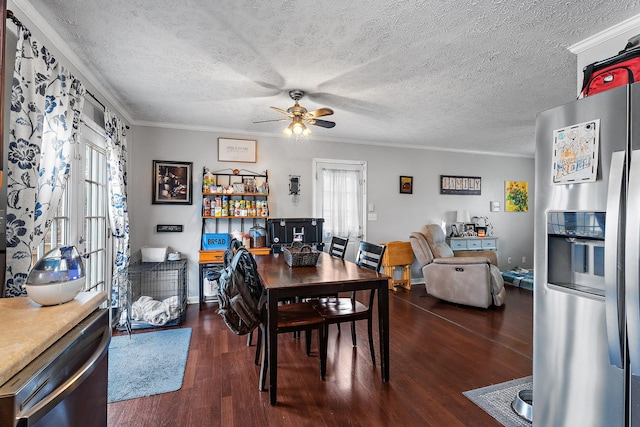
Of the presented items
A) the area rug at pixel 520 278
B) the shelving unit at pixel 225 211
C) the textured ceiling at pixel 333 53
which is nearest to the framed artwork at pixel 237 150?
the shelving unit at pixel 225 211

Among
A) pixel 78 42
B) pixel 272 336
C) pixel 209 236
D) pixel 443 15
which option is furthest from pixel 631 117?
pixel 209 236

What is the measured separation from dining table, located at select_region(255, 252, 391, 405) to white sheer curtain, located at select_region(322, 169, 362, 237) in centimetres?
239

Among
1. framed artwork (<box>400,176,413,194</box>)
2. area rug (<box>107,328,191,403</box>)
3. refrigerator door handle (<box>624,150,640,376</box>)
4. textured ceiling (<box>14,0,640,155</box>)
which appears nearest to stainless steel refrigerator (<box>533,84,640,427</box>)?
refrigerator door handle (<box>624,150,640,376</box>)

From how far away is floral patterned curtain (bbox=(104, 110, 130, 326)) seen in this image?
3.02 meters

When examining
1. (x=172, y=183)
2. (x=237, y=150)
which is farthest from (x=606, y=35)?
(x=172, y=183)

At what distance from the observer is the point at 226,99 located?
10.2ft

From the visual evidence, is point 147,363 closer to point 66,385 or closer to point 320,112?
point 66,385

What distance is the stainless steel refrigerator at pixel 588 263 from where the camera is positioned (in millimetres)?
1155

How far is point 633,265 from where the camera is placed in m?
1.10

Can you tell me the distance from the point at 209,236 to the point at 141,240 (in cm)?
87

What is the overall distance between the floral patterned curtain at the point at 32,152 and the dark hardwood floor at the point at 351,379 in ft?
3.75

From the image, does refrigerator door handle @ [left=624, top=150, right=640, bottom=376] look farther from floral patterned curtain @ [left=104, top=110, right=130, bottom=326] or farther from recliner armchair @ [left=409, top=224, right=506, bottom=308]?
floral patterned curtain @ [left=104, top=110, right=130, bottom=326]

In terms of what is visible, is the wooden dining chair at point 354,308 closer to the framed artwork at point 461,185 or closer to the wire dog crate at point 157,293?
the wire dog crate at point 157,293

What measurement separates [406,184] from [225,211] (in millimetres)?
3112
